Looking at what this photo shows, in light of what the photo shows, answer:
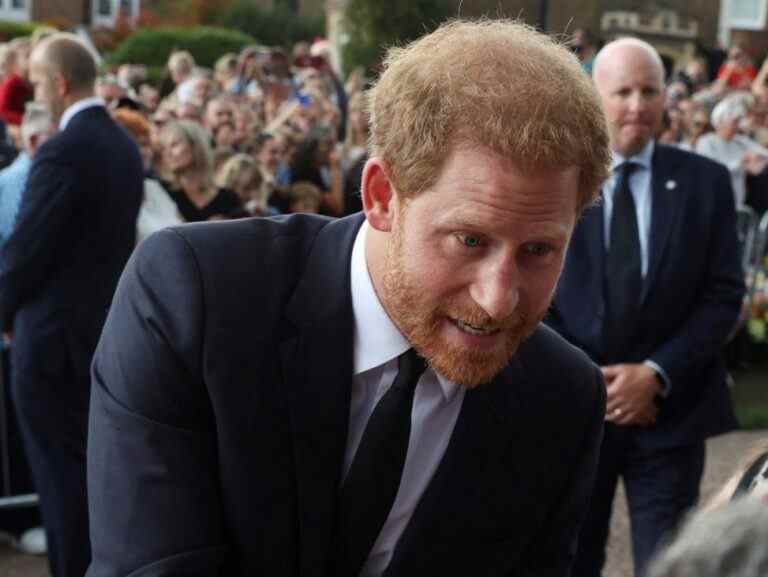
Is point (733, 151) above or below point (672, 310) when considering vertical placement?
below

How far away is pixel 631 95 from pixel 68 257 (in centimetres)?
235

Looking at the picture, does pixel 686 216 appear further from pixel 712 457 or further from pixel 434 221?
A: pixel 712 457

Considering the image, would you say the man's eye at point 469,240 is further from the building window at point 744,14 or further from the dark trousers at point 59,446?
the building window at point 744,14

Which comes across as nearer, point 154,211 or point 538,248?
point 538,248

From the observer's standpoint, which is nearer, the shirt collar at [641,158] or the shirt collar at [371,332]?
the shirt collar at [371,332]

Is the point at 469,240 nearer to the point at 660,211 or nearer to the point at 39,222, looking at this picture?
the point at 660,211

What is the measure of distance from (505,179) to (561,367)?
23.1 inches

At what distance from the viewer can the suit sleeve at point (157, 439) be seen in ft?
7.02

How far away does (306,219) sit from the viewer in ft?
8.10

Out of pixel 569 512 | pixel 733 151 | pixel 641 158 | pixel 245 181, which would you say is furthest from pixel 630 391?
pixel 733 151

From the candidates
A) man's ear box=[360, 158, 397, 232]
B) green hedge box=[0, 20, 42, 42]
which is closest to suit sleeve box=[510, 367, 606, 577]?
man's ear box=[360, 158, 397, 232]

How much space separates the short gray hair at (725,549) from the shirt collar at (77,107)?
4.50 metres

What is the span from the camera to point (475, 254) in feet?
6.86

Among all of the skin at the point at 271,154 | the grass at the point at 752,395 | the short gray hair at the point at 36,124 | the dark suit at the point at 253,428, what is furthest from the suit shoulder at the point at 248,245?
the skin at the point at 271,154
